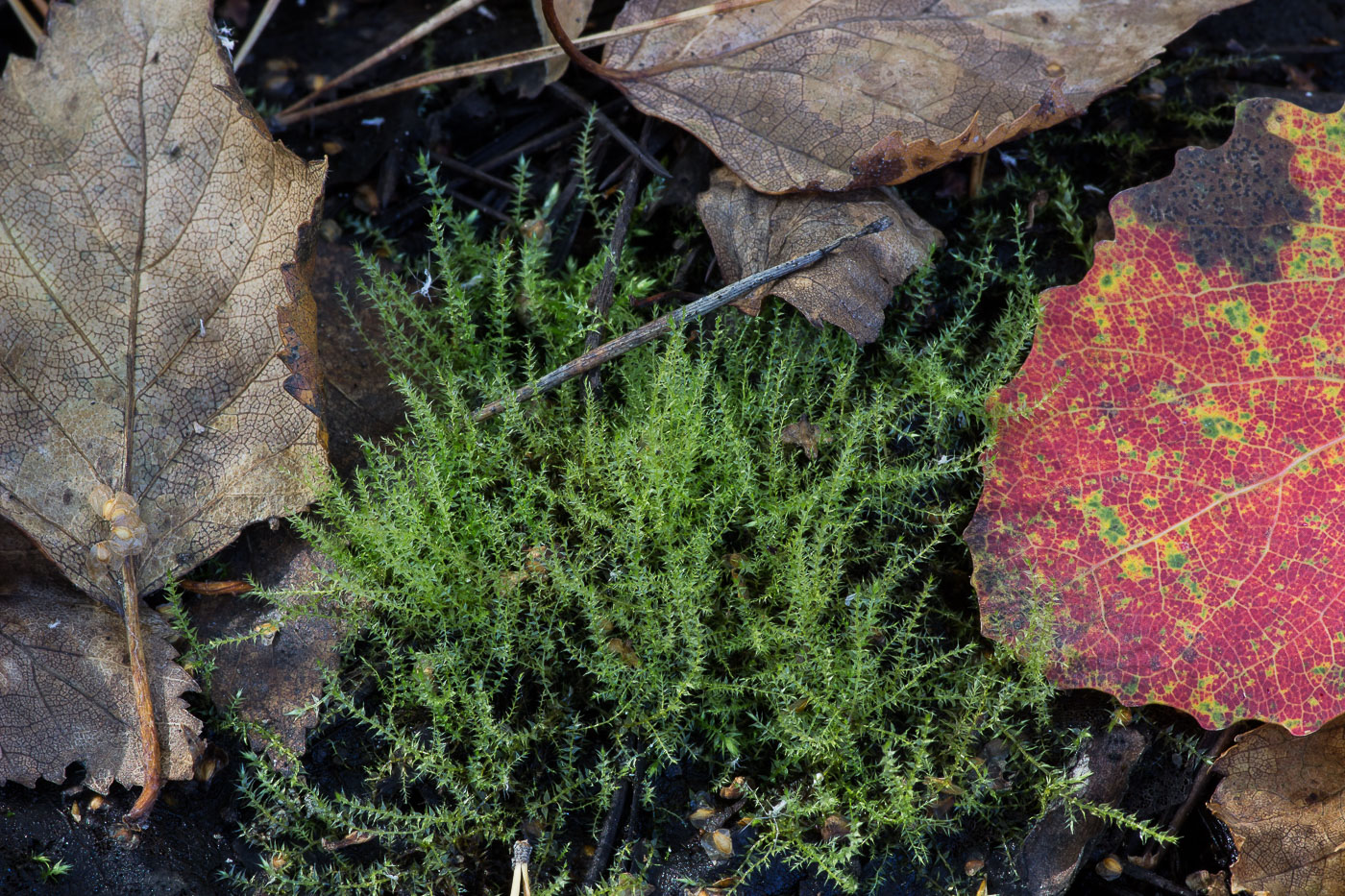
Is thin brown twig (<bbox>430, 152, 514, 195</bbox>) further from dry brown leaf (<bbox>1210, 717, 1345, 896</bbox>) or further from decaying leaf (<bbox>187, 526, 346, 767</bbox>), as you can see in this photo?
dry brown leaf (<bbox>1210, 717, 1345, 896</bbox>)

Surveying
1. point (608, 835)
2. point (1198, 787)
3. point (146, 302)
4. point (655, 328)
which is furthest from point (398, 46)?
point (1198, 787)

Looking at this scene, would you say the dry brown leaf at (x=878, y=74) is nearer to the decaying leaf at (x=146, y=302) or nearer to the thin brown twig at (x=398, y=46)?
the thin brown twig at (x=398, y=46)

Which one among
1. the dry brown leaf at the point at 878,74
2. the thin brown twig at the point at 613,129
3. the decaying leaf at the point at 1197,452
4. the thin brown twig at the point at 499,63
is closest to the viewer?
the decaying leaf at the point at 1197,452

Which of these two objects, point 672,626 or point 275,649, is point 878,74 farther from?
point 275,649

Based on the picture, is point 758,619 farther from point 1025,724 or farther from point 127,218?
point 127,218

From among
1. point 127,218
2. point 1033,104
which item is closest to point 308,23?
point 127,218

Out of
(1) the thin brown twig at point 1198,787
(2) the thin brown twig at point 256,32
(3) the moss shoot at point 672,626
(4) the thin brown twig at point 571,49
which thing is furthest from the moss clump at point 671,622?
(2) the thin brown twig at point 256,32
